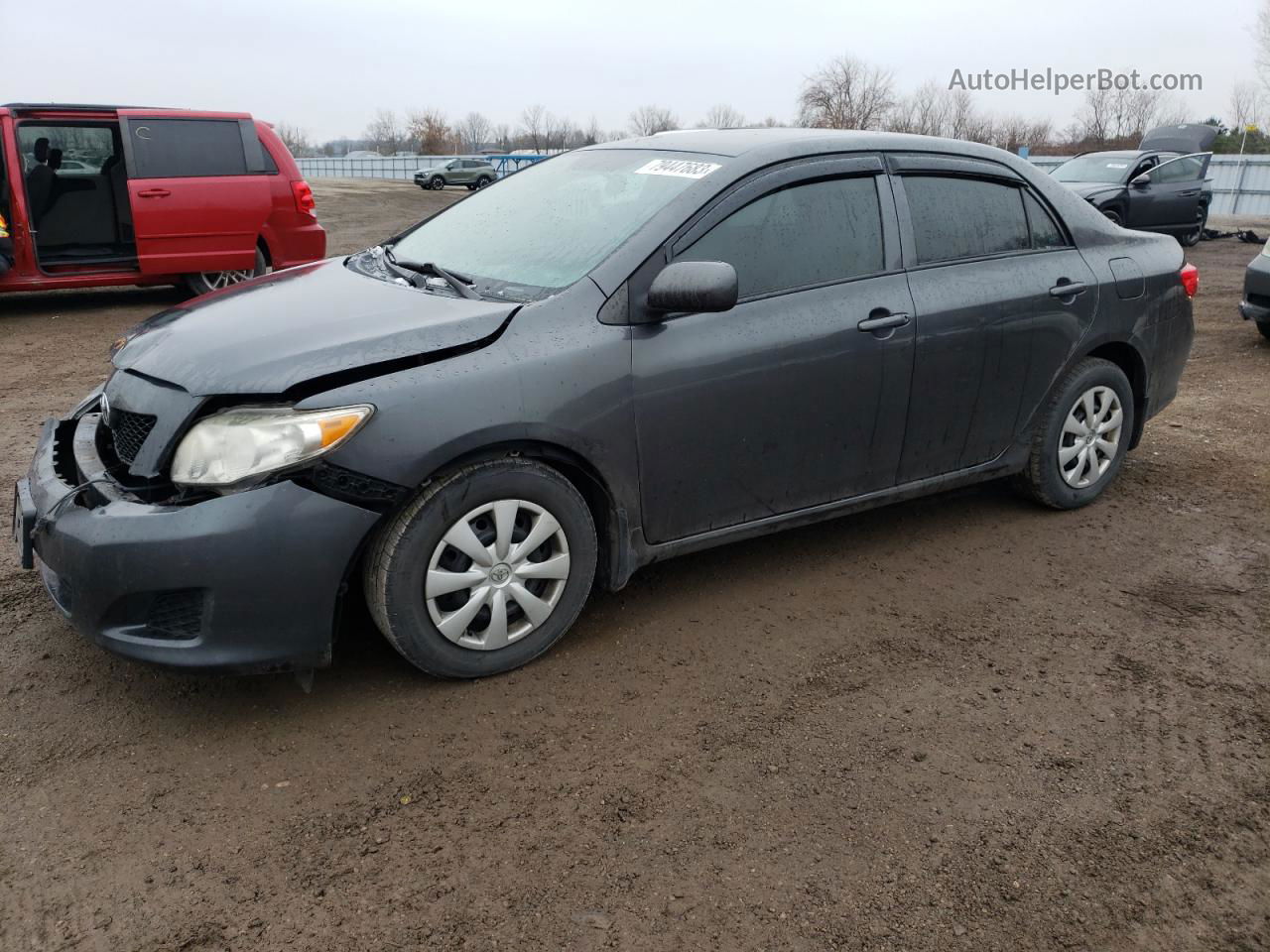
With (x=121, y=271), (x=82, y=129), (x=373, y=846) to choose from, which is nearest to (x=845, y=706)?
(x=373, y=846)

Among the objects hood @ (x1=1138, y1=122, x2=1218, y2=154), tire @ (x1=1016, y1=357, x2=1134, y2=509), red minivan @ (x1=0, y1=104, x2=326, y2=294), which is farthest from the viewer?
hood @ (x1=1138, y1=122, x2=1218, y2=154)

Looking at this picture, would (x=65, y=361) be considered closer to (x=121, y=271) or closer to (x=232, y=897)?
(x=121, y=271)

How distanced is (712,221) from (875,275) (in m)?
0.73

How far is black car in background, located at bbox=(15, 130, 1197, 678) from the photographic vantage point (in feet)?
9.36

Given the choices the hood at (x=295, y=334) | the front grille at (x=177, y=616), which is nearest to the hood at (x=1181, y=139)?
the hood at (x=295, y=334)

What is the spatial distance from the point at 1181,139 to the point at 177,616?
804 inches

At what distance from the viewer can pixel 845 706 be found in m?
3.18

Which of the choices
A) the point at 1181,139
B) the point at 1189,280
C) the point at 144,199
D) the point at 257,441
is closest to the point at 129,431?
the point at 257,441

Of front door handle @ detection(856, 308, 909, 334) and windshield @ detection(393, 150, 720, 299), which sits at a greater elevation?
windshield @ detection(393, 150, 720, 299)

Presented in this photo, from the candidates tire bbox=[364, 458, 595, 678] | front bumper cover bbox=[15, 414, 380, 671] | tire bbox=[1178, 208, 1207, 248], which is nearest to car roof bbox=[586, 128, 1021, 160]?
tire bbox=[364, 458, 595, 678]

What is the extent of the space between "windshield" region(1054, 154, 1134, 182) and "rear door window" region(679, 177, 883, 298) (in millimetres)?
14556

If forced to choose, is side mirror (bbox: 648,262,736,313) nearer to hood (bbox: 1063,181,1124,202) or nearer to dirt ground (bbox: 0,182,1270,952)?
dirt ground (bbox: 0,182,1270,952)

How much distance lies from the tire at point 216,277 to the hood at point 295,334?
7.02 metres

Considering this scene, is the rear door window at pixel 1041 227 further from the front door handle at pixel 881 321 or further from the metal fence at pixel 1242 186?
the metal fence at pixel 1242 186
